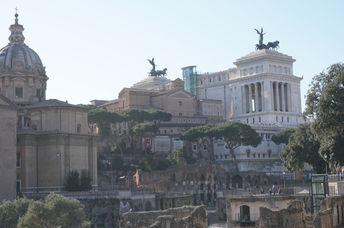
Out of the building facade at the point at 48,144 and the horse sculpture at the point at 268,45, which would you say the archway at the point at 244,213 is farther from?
the horse sculpture at the point at 268,45

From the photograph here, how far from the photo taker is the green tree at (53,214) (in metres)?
38.1

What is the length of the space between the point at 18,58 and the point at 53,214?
30999 millimetres

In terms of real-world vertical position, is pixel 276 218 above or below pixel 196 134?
below

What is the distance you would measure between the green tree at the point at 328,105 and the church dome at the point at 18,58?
112 ft

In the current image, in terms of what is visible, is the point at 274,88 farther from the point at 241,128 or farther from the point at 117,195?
the point at 117,195

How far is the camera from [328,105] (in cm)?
4009

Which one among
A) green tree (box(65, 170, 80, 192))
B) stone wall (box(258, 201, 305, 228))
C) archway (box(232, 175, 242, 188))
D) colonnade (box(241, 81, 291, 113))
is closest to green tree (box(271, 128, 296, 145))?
archway (box(232, 175, 242, 188))

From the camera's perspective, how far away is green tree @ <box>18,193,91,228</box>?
38062mm

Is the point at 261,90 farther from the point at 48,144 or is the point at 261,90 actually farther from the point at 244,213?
the point at 244,213

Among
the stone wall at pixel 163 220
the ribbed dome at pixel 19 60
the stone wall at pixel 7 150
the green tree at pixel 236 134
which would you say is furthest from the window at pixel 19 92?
the stone wall at pixel 163 220

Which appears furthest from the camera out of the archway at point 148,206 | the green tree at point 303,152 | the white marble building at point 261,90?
the white marble building at point 261,90

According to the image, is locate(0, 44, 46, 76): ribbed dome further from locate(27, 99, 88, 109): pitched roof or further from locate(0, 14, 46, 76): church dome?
locate(27, 99, 88, 109): pitched roof

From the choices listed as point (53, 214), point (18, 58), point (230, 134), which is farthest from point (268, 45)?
point (53, 214)

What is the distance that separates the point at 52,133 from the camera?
187 feet
